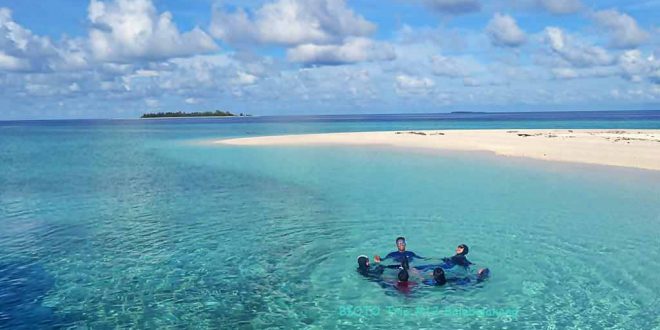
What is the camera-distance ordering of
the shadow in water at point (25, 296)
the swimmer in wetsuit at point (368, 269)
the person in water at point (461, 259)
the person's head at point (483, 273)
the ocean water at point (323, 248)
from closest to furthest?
the shadow in water at point (25, 296), the ocean water at point (323, 248), the person's head at point (483, 273), the swimmer in wetsuit at point (368, 269), the person in water at point (461, 259)

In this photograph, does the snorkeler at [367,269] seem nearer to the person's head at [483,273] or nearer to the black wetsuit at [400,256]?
the black wetsuit at [400,256]

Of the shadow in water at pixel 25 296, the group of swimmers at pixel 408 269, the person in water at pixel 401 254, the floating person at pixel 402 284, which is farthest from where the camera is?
the person in water at pixel 401 254

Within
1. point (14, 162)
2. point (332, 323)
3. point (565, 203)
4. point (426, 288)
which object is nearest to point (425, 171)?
point (565, 203)

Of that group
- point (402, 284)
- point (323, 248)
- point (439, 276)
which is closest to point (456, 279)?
point (439, 276)

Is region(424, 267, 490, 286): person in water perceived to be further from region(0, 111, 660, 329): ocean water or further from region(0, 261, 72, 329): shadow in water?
region(0, 261, 72, 329): shadow in water

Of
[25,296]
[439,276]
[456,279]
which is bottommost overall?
[25,296]

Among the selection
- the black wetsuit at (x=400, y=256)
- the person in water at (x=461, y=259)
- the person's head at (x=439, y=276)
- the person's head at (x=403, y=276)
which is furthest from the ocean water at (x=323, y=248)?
the black wetsuit at (x=400, y=256)

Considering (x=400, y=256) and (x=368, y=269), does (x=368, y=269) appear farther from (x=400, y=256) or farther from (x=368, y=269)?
(x=400, y=256)

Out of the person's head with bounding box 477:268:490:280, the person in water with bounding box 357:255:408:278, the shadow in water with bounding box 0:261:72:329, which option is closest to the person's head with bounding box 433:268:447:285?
the person in water with bounding box 357:255:408:278
